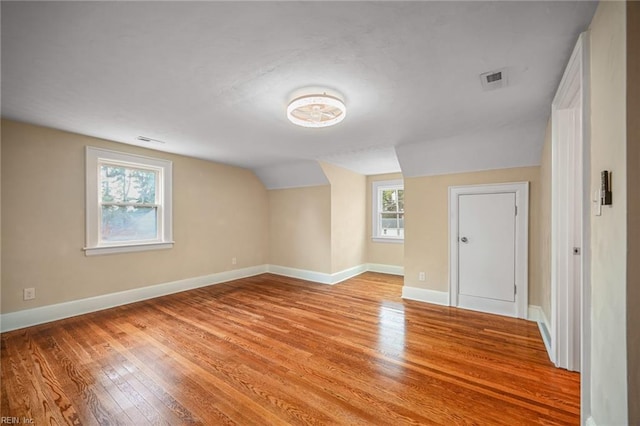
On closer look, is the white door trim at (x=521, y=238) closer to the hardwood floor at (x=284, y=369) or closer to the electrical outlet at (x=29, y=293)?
the hardwood floor at (x=284, y=369)

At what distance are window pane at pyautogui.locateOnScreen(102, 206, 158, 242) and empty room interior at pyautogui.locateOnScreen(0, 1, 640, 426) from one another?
0.03 meters

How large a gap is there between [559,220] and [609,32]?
1.47m

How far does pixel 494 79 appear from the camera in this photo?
1.96m

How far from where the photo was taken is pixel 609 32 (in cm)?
114

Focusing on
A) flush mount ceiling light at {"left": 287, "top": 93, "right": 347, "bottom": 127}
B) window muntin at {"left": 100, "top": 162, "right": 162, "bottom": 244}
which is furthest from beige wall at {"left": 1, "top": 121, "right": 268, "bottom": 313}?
flush mount ceiling light at {"left": 287, "top": 93, "right": 347, "bottom": 127}

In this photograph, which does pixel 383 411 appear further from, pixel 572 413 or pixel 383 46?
pixel 383 46

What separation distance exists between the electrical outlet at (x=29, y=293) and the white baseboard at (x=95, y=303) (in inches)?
5.5

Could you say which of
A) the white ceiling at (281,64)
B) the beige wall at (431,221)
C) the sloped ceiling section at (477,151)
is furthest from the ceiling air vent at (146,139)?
the beige wall at (431,221)

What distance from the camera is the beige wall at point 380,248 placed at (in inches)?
228

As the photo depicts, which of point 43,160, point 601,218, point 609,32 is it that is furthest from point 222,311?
point 609,32

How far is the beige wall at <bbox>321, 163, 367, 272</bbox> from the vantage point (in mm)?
5125

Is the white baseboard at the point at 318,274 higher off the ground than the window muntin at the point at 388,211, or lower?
lower

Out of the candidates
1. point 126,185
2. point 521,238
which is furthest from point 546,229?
point 126,185

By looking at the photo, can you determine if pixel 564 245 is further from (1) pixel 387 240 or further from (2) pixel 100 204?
(2) pixel 100 204
